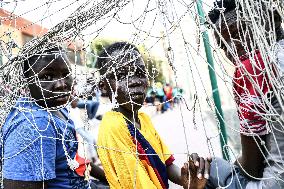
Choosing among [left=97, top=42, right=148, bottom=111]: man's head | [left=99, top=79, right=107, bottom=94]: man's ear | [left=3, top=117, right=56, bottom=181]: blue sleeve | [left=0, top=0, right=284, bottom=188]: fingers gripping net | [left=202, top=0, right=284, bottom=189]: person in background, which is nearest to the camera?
[left=0, top=0, right=284, bottom=188]: fingers gripping net

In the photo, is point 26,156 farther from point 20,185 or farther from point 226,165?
point 226,165

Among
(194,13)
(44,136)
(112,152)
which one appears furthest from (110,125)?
(194,13)

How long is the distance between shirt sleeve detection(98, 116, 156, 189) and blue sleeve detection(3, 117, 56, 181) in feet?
0.90

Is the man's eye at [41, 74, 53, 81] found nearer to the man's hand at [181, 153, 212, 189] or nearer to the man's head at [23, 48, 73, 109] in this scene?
the man's head at [23, 48, 73, 109]

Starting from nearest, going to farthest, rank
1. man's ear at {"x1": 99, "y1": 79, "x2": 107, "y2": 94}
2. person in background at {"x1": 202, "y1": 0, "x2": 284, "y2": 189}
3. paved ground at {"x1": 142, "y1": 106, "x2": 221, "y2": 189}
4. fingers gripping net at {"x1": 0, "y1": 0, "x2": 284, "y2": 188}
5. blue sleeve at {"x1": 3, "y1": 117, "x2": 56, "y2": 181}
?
fingers gripping net at {"x1": 0, "y1": 0, "x2": 284, "y2": 188} → person in background at {"x1": 202, "y1": 0, "x2": 284, "y2": 189} → blue sleeve at {"x1": 3, "y1": 117, "x2": 56, "y2": 181} → paved ground at {"x1": 142, "y1": 106, "x2": 221, "y2": 189} → man's ear at {"x1": 99, "y1": 79, "x2": 107, "y2": 94}

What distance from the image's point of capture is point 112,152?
1961mm

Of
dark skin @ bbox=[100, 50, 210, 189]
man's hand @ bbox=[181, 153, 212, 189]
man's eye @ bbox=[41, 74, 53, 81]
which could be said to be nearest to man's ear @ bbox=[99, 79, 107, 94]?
dark skin @ bbox=[100, 50, 210, 189]

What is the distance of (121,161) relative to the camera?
6.39ft

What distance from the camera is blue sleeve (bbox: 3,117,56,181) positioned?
6.14 ft

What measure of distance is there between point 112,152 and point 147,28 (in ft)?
2.15

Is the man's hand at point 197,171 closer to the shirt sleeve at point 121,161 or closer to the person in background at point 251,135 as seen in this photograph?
the person in background at point 251,135

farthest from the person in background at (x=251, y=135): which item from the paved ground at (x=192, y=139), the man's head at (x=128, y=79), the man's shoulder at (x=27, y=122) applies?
the man's shoulder at (x=27, y=122)

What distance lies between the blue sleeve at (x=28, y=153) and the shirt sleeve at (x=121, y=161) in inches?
10.9

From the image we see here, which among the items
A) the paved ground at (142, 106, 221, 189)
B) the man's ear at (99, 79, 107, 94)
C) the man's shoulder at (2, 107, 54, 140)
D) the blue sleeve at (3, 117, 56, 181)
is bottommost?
the paved ground at (142, 106, 221, 189)
